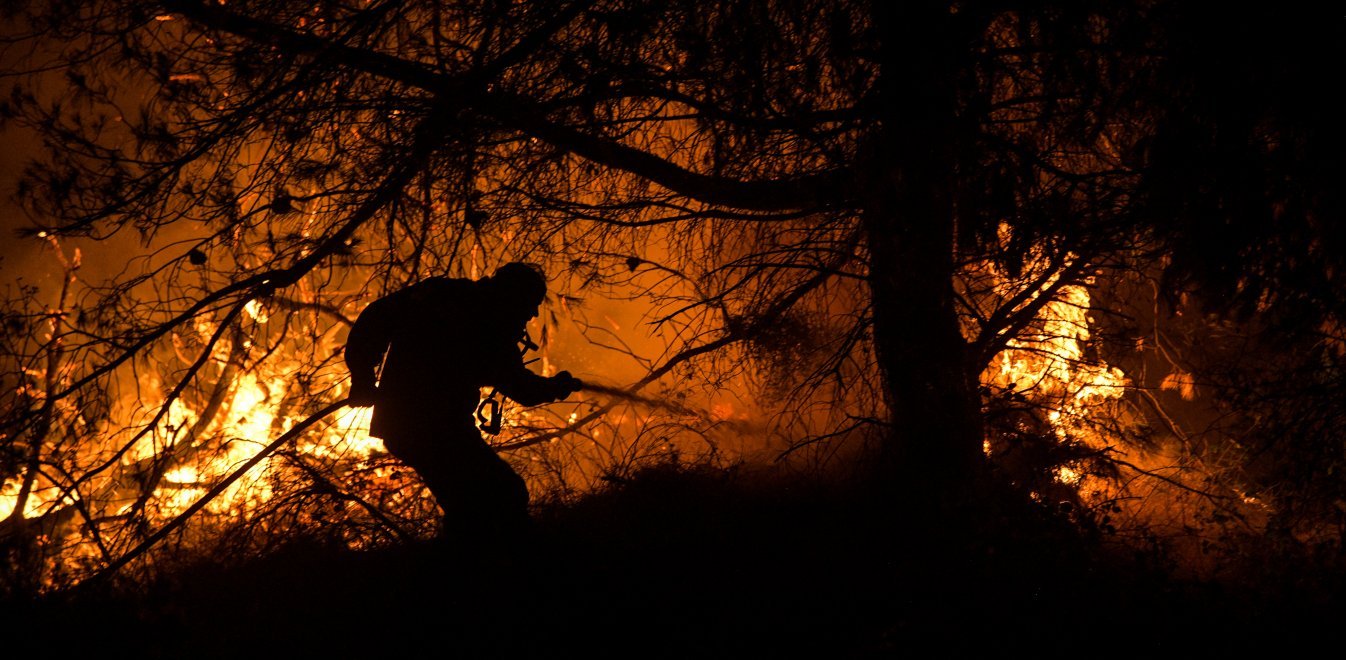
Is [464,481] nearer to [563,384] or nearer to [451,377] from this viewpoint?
[451,377]

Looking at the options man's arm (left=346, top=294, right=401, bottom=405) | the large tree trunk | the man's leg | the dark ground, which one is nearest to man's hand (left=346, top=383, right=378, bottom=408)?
man's arm (left=346, top=294, right=401, bottom=405)

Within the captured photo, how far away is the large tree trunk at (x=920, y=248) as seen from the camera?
3684mm

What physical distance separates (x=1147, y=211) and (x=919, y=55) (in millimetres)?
1310

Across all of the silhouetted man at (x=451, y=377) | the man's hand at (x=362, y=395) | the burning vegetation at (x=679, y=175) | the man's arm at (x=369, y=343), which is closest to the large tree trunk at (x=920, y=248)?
the burning vegetation at (x=679, y=175)

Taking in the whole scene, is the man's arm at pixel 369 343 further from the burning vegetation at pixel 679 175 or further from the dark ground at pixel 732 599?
the dark ground at pixel 732 599

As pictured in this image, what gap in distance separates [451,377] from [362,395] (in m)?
0.44

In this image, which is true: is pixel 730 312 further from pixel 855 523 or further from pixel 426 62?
pixel 426 62

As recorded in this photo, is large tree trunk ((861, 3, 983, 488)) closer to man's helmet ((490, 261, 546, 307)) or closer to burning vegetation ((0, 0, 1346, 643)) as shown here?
burning vegetation ((0, 0, 1346, 643))

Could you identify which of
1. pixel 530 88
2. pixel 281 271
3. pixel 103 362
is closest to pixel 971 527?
pixel 530 88

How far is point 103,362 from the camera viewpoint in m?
3.97

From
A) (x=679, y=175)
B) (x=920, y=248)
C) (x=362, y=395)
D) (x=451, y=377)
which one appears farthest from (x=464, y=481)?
(x=920, y=248)

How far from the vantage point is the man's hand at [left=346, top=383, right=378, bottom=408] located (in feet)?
12.3

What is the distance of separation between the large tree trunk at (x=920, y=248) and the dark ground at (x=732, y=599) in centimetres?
43

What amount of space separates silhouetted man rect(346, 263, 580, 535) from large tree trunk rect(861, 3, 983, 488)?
2.01 metres
